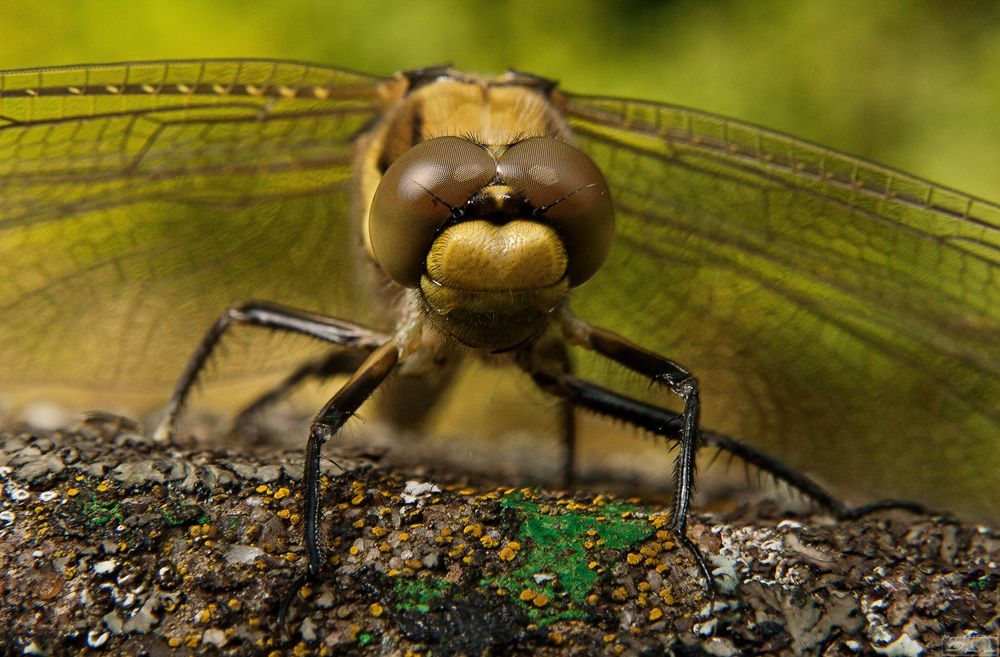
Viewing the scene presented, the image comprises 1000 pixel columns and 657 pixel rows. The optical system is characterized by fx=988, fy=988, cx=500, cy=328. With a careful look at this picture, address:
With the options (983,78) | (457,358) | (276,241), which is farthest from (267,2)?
(983,78)

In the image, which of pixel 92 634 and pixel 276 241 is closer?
pixel 92 634

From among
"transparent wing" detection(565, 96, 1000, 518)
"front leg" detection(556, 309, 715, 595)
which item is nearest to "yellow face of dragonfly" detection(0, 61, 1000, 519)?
"transparent wing" detection(565, 96, 1000, 518)

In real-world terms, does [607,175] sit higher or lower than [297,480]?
higher

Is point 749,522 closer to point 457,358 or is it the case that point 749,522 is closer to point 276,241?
point 457,358

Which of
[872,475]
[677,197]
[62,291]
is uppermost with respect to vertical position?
[677,197]

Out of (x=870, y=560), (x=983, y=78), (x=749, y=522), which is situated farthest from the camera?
(x=983, y=78)

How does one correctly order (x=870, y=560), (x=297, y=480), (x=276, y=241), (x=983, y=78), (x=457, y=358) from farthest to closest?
(x=983, y=78) → (x=276, y=241) → (x=457, y=358) → (x=297, y=480) → (x=870, y=560)

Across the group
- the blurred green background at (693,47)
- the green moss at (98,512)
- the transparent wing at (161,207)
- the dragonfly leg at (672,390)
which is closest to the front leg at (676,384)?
the dragonfly leg at (672,390)

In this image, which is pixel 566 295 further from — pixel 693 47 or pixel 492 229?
pixel 693 47

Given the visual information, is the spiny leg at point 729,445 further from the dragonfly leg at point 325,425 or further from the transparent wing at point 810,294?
the dragonfly leg at point 325,425

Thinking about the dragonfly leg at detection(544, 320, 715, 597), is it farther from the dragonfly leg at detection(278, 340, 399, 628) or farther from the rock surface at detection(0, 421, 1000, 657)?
the dragonfly leg at detection(278, 340, 399, 628)
